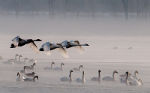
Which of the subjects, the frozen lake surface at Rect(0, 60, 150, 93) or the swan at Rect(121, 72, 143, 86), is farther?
the swan at Rect(121, 72, 143, 86)

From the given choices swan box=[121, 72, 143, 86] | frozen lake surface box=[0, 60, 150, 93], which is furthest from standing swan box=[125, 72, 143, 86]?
frozen lake surface box=[0, 60, 150, 93]

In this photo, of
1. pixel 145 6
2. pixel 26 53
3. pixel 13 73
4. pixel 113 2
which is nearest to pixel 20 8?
pixel 113 2

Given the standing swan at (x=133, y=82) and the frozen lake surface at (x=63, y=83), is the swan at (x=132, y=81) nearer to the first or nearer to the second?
the standing swan at (x=133, y=82)

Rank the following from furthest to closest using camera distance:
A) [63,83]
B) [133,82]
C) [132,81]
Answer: [132,81], [133,82], [63,83]

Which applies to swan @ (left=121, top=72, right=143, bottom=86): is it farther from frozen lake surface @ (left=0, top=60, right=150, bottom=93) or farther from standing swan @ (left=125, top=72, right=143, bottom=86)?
frozen lake surface @ (left=0, top=60, right=150, bottom=93)

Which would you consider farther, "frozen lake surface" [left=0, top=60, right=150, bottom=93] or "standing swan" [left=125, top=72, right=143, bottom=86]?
"standing swan" [left=125, top=72, right=143, bottom=86]

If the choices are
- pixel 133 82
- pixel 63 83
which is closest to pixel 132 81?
pixel 133 82

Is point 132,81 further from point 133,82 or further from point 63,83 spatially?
point 63,83

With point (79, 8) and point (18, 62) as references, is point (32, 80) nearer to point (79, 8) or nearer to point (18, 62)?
point (18, 62)

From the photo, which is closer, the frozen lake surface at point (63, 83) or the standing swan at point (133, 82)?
the frozen lake surface at point (63, 83)

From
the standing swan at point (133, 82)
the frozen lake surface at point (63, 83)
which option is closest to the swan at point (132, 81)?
the standing swan at point (133, 82)

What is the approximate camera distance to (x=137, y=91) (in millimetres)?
21484

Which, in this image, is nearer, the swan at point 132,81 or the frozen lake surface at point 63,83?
the frozen lake surface at point 63,83

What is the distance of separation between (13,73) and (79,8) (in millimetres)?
158241
